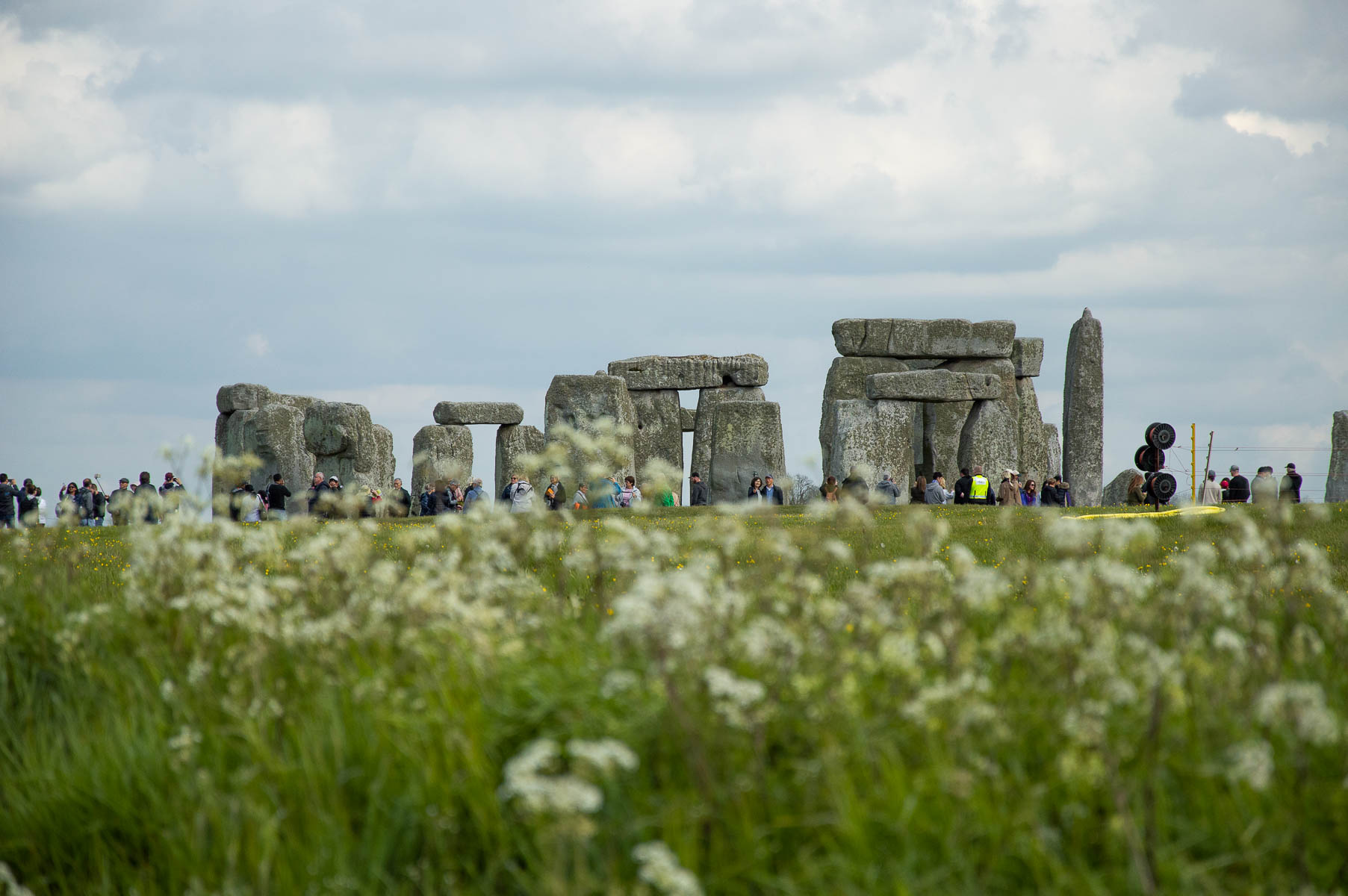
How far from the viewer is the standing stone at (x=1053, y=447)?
3700 cm

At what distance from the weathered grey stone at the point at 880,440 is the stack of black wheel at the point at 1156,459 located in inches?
230

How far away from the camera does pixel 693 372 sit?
32688 mm

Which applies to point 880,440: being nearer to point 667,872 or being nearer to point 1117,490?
point 1117,490

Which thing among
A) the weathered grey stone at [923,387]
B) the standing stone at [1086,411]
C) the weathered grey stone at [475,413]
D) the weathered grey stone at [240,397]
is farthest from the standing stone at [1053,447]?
the weathered grey stone at [240,397]

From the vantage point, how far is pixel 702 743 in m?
3.76

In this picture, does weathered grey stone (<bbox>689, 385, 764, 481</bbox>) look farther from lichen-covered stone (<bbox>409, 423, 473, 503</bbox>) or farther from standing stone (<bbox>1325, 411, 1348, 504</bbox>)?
standing stone (<bbox>1325, 411, 1348, 504</bbox>)

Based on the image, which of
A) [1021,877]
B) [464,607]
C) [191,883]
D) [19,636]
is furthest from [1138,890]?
[19,636]

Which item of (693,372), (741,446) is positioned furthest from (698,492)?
(693,372)

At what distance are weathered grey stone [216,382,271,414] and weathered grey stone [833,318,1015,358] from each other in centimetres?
1407

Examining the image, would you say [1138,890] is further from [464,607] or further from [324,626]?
[324,626]

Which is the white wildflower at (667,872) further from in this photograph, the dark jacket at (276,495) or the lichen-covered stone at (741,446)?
the lichen-covered stone at (741,446)

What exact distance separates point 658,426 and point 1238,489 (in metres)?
13.3

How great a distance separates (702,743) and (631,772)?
0.80ft

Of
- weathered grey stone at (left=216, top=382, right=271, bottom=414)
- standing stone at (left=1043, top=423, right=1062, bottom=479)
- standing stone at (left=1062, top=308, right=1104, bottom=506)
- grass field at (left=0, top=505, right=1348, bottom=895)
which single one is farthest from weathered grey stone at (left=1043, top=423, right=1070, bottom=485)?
grass field at (left=0, top=505, right=1348, bottom=895)
